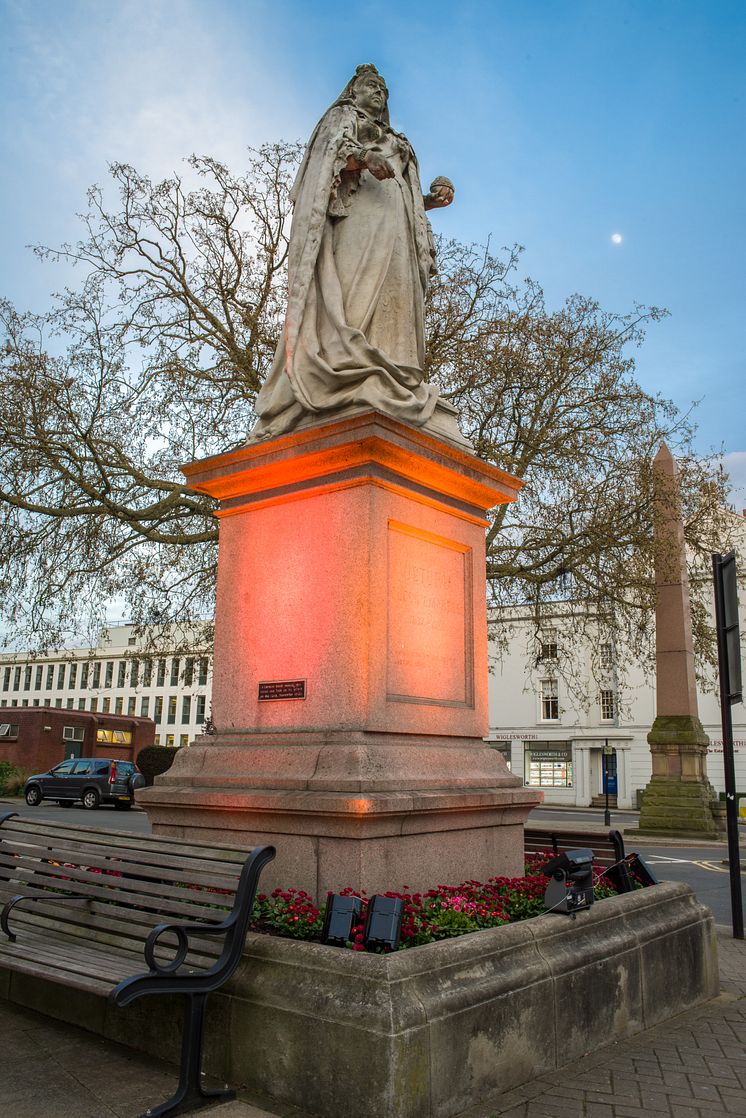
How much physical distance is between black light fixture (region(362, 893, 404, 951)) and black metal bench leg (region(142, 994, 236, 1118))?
0.77m

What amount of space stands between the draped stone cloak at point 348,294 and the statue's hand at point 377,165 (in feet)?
0.43

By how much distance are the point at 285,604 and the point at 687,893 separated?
130 inches

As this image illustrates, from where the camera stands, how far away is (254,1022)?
3783 millimetres

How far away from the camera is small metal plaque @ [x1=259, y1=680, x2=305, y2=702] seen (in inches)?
214

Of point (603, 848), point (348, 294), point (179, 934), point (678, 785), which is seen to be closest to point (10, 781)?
point (678, 785)

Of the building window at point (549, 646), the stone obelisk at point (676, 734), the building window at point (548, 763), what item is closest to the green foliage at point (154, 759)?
the stone obelisk at point (676, 734)

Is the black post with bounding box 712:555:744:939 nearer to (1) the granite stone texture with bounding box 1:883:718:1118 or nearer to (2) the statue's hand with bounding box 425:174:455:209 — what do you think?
(1) the granite stone texture with bounding box 1:883:718:1118

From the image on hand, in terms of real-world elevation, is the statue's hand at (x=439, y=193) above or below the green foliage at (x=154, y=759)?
above

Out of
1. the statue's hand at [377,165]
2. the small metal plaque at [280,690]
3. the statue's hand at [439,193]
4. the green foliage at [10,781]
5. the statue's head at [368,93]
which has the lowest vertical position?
the green foliage at [10,781]

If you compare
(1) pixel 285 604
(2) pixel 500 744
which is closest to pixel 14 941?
(1) pixel 285 604

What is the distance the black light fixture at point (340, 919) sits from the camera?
4113 mm

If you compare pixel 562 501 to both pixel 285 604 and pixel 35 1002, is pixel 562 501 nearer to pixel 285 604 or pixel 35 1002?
pixel 285 604

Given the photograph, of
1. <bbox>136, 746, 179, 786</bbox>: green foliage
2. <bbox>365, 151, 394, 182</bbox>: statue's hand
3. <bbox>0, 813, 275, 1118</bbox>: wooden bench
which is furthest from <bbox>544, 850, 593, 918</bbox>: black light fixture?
<bbox>136, 746, 179, 786</bbox>: green foliage

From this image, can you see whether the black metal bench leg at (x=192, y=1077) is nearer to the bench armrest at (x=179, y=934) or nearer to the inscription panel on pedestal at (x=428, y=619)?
the bench armrest at (x=179, y=934)
